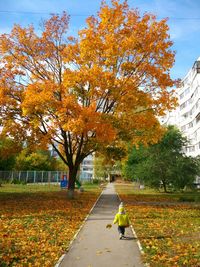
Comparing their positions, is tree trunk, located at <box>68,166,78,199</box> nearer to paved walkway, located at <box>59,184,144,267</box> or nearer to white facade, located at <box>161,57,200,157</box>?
paved walkway, located at <box>59,184,144,267</box>

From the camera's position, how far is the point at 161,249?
8.93 meters

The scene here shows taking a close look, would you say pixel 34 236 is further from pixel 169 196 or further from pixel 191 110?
pixel 191 110

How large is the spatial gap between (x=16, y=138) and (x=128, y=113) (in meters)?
9.65

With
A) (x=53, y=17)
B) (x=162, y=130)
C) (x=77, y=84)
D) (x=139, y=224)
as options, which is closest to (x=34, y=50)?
(x=53, y=17)

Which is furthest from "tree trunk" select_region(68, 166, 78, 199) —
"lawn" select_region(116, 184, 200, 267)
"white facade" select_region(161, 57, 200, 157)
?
"white facade" select_region(161, 57, 200, 157)

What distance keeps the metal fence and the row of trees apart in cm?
2082

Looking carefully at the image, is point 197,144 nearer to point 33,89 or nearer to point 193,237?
point 33,89

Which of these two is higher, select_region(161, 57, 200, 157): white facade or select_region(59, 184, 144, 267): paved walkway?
select_region(161, 57, 200, 157): white facade

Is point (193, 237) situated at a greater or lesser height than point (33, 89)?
lesser

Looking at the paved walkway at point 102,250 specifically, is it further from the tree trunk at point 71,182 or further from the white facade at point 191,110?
the white facade at point 191,110

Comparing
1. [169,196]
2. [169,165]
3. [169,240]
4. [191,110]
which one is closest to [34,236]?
[169,240]

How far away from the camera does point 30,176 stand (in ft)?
183

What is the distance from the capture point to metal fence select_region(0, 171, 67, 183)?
53.8 m

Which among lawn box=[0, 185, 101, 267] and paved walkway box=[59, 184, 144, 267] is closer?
paved walkway box=[59, 184, 144, 267]
